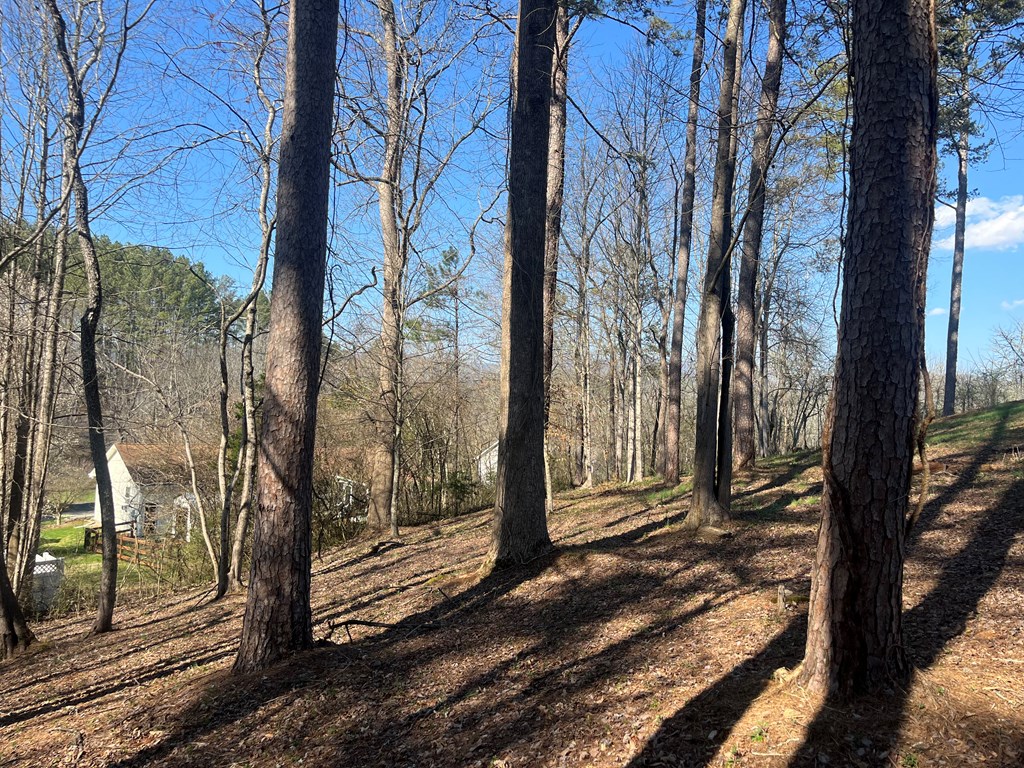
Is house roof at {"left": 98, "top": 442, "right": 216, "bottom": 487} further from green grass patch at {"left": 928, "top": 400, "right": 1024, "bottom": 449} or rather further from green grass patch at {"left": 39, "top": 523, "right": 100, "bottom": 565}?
green grass patch at {"left": 928, "top": 400, "right": 1024, "bottom": 449}

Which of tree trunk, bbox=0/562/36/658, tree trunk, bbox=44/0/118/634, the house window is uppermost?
tree trunk, bbox=44/0/118/634

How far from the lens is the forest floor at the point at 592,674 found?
287 cm

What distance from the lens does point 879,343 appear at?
9.22ft

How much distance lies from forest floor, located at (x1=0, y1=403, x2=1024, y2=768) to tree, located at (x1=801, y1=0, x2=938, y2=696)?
0.42 meters

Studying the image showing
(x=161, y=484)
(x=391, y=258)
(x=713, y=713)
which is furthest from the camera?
(x=161, y=484)

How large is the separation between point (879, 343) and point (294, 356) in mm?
3993

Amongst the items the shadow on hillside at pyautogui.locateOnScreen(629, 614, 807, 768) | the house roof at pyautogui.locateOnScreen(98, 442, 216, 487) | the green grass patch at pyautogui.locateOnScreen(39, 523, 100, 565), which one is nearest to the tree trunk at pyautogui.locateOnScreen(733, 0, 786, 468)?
the shadow on hillside at pyautogui.locateOnScreen(629, 614, 807, 768)

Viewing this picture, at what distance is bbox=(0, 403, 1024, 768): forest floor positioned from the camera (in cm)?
287

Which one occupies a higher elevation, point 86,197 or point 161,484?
point 86,197

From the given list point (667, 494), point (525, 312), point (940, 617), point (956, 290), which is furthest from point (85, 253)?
point (956, 290)

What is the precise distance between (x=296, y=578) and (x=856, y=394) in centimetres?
406

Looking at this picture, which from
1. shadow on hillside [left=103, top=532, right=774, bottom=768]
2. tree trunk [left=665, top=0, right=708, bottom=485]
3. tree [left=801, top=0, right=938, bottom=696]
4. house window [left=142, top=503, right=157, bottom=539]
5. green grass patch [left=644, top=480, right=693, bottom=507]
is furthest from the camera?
house window [left=142, top=503, right=157, bottom=539]

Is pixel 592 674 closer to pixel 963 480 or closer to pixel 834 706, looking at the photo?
pixel 834 706

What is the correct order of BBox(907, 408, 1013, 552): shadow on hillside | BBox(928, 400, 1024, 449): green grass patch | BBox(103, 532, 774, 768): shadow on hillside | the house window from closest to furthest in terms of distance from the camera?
BBox(103, 532, 774, 768): shadow on hillside < BBox(907, 408, 1013, 552): shadow on hillside < BBox(928, 400, 1024, 449): green grass patch < the house window
